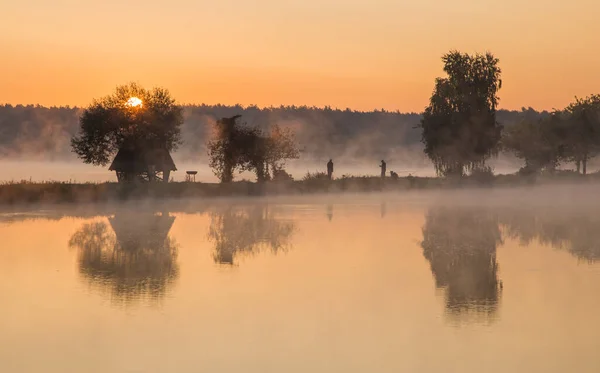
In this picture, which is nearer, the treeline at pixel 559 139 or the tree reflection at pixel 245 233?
the tree reflection at pixel 245 233

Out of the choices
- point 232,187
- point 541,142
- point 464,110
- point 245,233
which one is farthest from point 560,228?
point 541,142

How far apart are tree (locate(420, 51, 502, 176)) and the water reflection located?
1269 inches

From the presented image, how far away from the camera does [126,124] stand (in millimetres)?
71688

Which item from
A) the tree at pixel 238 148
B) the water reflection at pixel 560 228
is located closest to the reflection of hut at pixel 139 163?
the tree at pixel 238 148

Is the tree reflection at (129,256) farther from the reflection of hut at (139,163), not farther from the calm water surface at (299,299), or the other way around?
the reflection of hut at (139,163)

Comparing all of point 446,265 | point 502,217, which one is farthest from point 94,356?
point 502,217

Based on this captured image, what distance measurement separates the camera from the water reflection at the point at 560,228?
3347 cm

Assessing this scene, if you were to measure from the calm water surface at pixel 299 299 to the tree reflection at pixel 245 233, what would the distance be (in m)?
0.13

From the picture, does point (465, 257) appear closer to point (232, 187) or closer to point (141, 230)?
point (141, 230)

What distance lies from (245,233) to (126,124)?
35.4 m

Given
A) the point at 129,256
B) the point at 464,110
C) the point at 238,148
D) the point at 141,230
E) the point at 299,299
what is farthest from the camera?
the point at 464,110

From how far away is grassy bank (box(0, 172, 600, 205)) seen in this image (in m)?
59.4

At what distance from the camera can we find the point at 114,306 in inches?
818

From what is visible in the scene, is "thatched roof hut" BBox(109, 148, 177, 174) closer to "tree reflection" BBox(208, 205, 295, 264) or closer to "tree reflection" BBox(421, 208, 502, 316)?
"tree reflection" BBox(208, 205, 295, 264)
